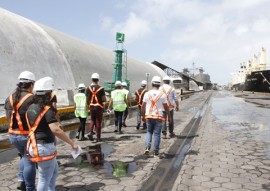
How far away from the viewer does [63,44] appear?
24609mm

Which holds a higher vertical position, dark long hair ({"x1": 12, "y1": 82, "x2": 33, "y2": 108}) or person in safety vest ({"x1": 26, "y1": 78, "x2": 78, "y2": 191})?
dark long hair ({"x1": 12, "y1": 82, "x2": 33, "y2": 108})

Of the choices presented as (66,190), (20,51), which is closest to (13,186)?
(66,190)

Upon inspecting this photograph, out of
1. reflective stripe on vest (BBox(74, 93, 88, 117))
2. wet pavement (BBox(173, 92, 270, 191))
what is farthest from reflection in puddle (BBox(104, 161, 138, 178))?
reflective stripe on vest (BBox(74, 93, 88, 117))

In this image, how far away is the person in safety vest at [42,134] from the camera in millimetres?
3379

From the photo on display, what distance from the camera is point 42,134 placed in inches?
135

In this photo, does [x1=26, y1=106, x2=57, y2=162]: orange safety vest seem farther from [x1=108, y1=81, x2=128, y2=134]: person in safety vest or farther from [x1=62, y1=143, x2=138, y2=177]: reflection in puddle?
[x1=108, y1=81, x2=128, y2=134]: person in safety vest

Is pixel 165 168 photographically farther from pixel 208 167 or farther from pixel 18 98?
pixel 18 98

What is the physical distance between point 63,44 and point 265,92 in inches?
1624

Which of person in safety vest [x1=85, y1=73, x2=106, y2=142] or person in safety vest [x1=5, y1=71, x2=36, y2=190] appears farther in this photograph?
person in safety vest [x1=85, y1=73, x2=106, y2=142]

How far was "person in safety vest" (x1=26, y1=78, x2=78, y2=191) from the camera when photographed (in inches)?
133

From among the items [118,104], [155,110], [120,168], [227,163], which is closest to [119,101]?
[118,104]

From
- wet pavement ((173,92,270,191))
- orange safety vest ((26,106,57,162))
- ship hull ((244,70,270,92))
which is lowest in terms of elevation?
wet pavement ((173,92,270,191))

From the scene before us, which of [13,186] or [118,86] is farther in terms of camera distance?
[118,86]

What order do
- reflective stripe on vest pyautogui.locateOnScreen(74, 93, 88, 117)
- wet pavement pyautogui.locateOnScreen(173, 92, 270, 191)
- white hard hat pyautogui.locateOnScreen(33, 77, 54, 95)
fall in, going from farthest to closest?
1. reflective stripe on vest pyautogui.locateOnScreen(74, 93, 88, 117)
2. wet pavement pyautogui.locateOnScreen(173, 92, 270, 191)
3. white hard hat pyautogui.locateOnScreen(33, 77, 54, 95)
